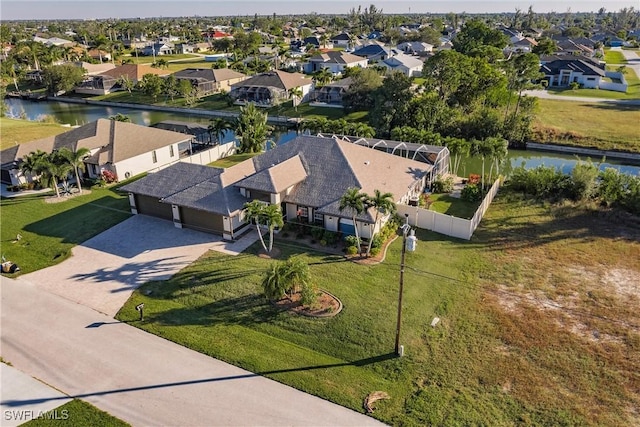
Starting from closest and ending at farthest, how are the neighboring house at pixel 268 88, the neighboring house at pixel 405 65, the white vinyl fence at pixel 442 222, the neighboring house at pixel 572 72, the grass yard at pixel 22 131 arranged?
1. the white vinyl fence at pixel 442 222
2. the grass yard at pixel 22 131
3. the neighboring house at pixel 268 88
4. the neighboring house at pixel 572 72
5. the neighboring house at pixel 405 65

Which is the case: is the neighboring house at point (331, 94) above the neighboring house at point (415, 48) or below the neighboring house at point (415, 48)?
below

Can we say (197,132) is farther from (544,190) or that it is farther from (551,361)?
(551,361)

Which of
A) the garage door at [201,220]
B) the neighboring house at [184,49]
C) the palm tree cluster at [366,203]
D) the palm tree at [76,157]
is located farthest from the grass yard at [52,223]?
the neighboring house at [184,49]

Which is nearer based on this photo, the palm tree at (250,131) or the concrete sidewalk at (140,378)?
the concrete sidewalk at (140,378)

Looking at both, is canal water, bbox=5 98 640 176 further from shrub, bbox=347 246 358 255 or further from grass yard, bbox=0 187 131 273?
grass yard, bbox=0 187 131 273

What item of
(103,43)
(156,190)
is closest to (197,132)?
(156,190)

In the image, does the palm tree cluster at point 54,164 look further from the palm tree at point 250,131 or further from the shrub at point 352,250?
the shrub at point 352,250
